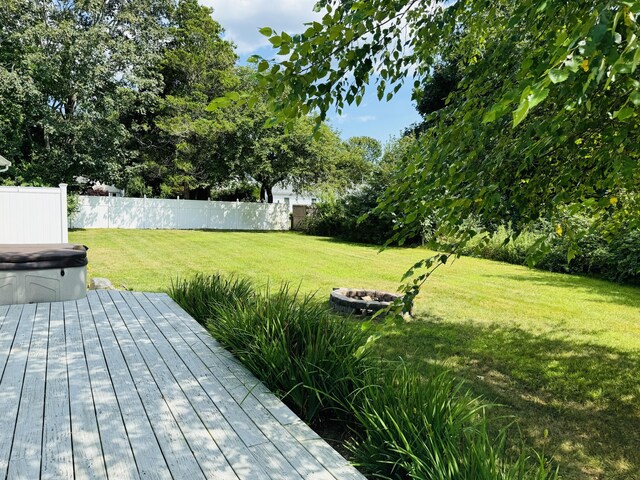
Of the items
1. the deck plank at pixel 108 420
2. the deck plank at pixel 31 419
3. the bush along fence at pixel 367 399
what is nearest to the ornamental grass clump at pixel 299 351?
the bush along fence at pixel 367 399

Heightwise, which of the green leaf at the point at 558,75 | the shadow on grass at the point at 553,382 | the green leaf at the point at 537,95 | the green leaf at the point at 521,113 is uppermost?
the green leaf at the point at 558,75

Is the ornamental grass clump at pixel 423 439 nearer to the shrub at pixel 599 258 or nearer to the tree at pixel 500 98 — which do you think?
the tree at pixel 500 98

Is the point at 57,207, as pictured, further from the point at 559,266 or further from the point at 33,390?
the point at 559,266

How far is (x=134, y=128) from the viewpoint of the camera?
61.7 feet

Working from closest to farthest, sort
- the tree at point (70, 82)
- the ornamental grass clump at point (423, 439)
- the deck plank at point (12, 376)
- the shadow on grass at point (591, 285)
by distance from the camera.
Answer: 1. the ornamental grass clump at point (423, 439)
2. the deck plank at point (12, 376)
3. the shadow on grass at point (591, 285)
4. the tree at point (70, 82)

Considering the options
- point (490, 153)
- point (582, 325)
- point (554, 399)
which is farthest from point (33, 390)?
point (582, 325)

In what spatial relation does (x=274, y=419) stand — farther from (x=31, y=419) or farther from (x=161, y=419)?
(x=31, y=419)

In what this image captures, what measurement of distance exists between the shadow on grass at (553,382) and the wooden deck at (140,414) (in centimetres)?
82

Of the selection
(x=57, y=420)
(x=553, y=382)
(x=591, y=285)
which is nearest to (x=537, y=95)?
(x=57, y=420)

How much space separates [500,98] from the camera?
1.51 m

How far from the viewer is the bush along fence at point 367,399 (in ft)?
5.84

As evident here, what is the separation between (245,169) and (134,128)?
523cm

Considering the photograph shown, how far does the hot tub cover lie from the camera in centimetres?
461

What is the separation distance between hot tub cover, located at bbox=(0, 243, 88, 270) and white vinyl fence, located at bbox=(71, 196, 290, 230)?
44.9 ft
